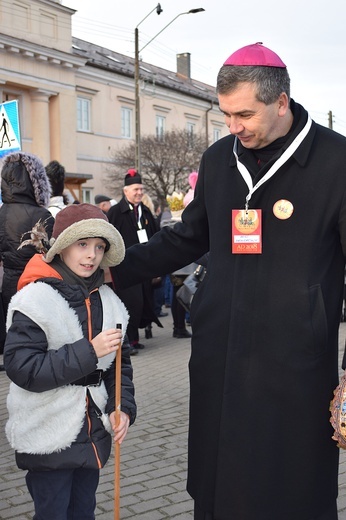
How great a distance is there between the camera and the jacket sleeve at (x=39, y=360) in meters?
2.54

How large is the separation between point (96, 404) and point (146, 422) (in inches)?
104

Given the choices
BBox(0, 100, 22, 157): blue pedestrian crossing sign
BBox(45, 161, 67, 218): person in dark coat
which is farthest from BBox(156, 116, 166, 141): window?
BBox(45, 161, 67, 218): person in dark coat

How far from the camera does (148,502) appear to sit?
12.5 ft

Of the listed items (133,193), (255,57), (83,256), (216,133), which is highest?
(216,133)

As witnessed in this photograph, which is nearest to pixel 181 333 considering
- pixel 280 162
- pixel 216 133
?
pixel 280 162

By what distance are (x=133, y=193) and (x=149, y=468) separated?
4.28 m

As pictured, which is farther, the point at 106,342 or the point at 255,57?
the point at 106,342

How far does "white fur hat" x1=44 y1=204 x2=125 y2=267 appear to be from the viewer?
2.72m

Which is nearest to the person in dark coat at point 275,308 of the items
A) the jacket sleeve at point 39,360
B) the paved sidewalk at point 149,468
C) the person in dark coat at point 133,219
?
the jacket sleeve at point 39,360

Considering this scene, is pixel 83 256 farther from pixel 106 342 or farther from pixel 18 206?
pixel 18 206

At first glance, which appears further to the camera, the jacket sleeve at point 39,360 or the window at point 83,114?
the window at point 83,114

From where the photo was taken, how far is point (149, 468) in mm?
4332

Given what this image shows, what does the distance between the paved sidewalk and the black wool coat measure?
1350mm

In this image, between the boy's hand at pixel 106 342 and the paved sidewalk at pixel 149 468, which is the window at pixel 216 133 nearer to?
the paved sidewalk at pixel 149 468
